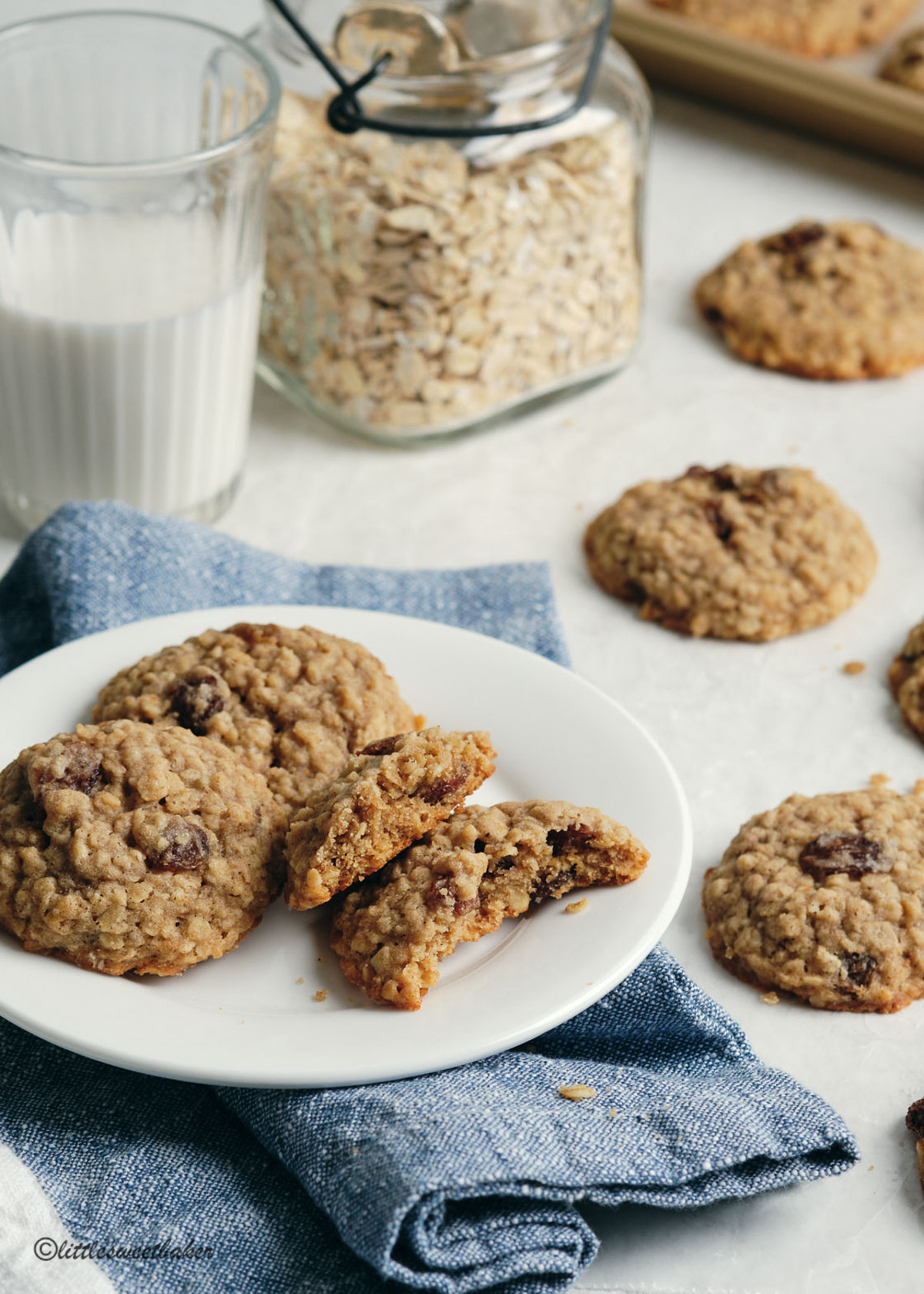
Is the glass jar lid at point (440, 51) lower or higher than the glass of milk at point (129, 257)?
higher

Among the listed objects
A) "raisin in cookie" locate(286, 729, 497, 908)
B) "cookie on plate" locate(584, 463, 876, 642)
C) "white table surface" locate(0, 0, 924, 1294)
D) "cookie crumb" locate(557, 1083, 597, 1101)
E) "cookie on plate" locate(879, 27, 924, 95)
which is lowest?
"white table surface" locate(0, 0, 924, 1294)

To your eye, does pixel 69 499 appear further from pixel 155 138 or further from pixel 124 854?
pixel 124 854

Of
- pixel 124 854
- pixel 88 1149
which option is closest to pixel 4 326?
pixel 124 854

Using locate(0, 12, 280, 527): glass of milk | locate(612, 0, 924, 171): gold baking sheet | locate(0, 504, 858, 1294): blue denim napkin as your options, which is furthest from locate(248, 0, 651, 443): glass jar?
locate(0, 504, 858, 1294): blue denim napkin

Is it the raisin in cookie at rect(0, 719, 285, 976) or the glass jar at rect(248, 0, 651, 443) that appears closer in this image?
the raisin in cookie at rect(0, 719, 285, 976)

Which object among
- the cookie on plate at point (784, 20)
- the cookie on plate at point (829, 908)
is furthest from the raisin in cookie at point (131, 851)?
the cookie on plate at point (784, 20)

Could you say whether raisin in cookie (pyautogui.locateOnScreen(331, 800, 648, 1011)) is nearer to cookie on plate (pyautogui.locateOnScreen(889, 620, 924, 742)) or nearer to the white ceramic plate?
the white ceramic plate

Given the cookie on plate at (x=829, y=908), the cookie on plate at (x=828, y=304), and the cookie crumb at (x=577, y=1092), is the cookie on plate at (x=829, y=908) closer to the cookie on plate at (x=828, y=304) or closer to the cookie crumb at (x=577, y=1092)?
the cookie crumb at (x=577, y=1092)
